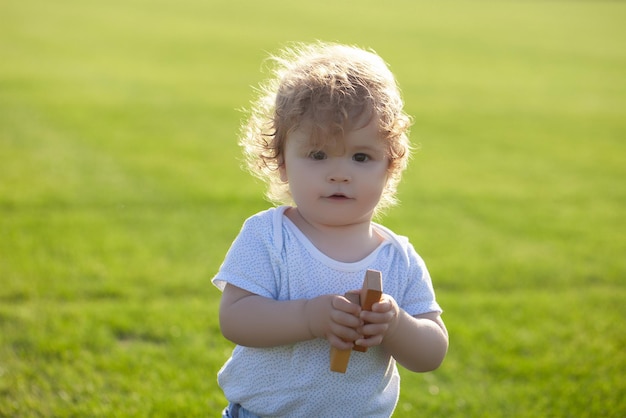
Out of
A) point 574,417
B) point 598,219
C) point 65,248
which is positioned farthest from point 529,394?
point 598,219

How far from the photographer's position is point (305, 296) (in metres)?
2.40

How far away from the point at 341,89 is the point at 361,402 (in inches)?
36.6

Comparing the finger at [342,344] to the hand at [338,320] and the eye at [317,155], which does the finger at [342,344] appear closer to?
the hand at [338,320]

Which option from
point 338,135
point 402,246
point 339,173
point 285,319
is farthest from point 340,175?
point 285,319

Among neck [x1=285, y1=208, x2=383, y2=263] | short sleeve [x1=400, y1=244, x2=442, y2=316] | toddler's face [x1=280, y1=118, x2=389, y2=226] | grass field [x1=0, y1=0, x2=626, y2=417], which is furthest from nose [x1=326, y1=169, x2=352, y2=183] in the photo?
grass field [x1=0, y1=0, x2=626, y2=417]

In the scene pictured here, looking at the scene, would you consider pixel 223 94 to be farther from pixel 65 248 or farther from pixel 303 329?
pixel 303 329

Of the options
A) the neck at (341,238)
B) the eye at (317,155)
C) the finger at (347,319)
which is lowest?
the finger at (347,319)

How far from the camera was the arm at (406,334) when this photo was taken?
2180 millimetres

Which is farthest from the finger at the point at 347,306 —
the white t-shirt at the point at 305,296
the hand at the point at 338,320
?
the white t-shirt at the point at 305,296

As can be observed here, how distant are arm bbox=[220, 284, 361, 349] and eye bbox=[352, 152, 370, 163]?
430 millimetres

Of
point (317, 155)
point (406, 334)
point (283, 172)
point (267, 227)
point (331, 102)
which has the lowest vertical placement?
point (406, 334)

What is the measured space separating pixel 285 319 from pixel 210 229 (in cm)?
509

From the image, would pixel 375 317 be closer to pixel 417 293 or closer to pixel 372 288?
pixel 372 288

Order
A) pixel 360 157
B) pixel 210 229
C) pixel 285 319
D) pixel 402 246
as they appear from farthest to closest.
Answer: pixel 210 229 < pixel 402 246 < pixel 360 157 < pixel 285 319
